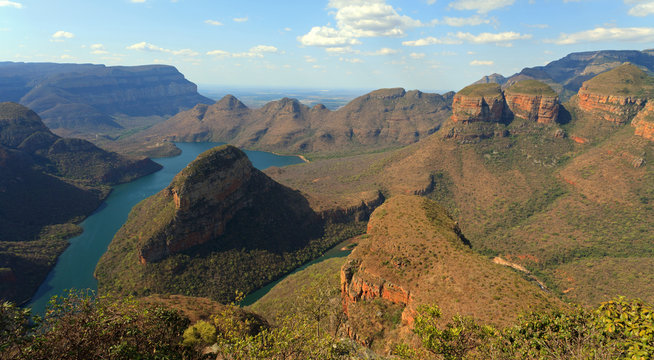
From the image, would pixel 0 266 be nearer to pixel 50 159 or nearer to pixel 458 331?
pixel 50 159

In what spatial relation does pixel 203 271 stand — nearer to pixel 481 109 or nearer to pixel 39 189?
pixel 39 189

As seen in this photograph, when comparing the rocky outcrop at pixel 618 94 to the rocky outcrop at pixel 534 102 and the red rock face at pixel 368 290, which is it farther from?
the red rock face at pixel 368 290

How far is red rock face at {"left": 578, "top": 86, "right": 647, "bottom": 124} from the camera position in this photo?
122 m

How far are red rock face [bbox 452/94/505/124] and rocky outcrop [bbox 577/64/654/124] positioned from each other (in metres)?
39.1

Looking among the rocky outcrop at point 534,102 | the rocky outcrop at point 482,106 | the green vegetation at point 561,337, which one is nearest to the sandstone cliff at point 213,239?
the green vegetation at point 561,337

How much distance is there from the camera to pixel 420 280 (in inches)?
1801

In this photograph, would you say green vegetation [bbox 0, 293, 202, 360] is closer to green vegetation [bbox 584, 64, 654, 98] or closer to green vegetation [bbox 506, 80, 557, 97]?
green vegetation [bbox 506, 80, 557, 97]

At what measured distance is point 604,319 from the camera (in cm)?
1656

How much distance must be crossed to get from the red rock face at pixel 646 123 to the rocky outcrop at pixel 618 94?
15.3m

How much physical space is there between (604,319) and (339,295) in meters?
47.9

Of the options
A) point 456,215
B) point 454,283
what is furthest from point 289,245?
point 456,215

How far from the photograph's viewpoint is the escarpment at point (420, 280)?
38.9 meters

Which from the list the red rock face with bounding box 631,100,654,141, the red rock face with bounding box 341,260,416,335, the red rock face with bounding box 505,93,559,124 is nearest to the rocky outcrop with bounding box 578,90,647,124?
the red rock face with bounding box 631,100,654,141

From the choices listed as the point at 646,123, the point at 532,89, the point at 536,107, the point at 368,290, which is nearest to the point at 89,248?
the point at 368,290
